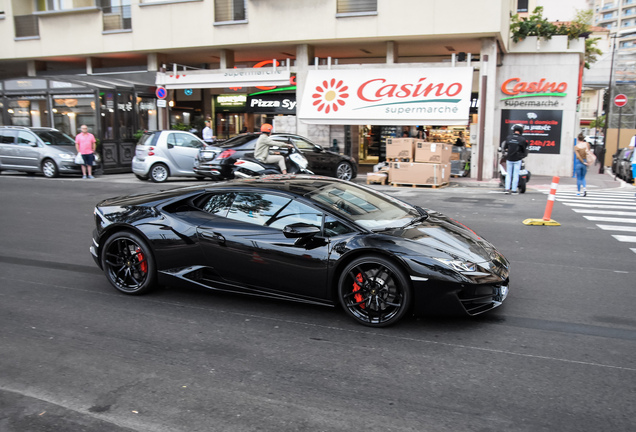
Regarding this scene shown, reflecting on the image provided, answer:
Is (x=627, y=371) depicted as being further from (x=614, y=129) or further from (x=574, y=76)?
(x=614, y=129)

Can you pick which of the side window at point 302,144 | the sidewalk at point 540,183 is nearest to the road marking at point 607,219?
the sidewalk at point 540,183

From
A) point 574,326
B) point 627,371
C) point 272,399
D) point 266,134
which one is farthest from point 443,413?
point 266,134

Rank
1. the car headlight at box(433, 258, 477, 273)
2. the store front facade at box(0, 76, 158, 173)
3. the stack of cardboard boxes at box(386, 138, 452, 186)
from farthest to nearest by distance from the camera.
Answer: the store front facade at box(0, 76, 158, 173) → the stack of cardboard boxes at box(386, 138, 452, 186) → the car headlight at box(433, 258, 477, 273)

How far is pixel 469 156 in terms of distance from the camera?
22.6 m

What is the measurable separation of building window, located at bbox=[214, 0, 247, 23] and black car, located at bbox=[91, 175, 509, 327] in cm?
1861

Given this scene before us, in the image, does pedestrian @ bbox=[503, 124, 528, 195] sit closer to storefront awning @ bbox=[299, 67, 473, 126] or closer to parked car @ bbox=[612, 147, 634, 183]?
storefront awning @ bbox=[299, 67, 473, 126]

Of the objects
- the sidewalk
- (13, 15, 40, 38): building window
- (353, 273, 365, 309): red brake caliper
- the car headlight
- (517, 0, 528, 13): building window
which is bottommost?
the sidewalk

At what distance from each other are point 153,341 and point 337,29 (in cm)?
1872

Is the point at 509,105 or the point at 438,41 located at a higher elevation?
the point at 438,41

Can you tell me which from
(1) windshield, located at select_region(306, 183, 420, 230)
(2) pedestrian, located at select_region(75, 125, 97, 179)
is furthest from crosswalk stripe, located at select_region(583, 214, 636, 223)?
(2) pedestrian, located at select_region(75, 125, 97, 179)

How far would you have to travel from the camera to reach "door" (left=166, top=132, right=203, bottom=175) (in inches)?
726

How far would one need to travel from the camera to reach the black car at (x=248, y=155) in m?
16.5

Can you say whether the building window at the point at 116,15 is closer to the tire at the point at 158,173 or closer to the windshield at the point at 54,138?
the windshield at the point at 54,138

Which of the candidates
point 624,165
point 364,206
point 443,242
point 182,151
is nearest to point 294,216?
point 364,206
